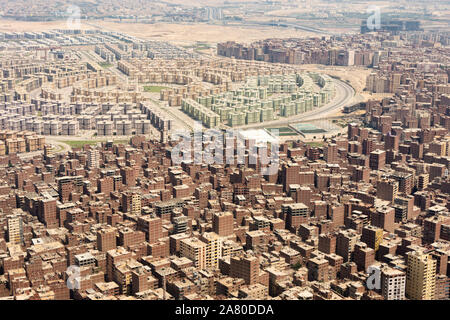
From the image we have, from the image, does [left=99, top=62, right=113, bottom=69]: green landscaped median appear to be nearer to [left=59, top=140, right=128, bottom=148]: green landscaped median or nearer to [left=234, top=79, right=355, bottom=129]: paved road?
Result: [left=234, top=79, right=355, bottom=129]: paved road

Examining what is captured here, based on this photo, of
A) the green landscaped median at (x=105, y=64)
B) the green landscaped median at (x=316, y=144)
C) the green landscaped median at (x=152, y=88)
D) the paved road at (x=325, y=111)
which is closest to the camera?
the green landscaped median at (x=316, y=144)

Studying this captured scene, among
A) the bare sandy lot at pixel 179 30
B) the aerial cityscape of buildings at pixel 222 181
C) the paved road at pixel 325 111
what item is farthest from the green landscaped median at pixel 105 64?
the paved road at pixel 325 111

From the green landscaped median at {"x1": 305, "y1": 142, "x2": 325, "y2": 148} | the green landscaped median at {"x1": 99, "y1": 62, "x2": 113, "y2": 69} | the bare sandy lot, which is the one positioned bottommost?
the green landscaped median at {"x1": 305, "y1": 142, "x2": 325, "y2": 148}

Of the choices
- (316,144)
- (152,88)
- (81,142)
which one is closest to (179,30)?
(152,88)

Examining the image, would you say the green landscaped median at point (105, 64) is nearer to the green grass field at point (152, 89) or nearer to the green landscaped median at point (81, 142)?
the green grass field at point (152, 89)

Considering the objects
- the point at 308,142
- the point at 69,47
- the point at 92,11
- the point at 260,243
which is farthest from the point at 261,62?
the point at 260,243

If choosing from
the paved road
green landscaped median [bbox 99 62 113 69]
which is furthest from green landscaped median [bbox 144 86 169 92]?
the paved road
